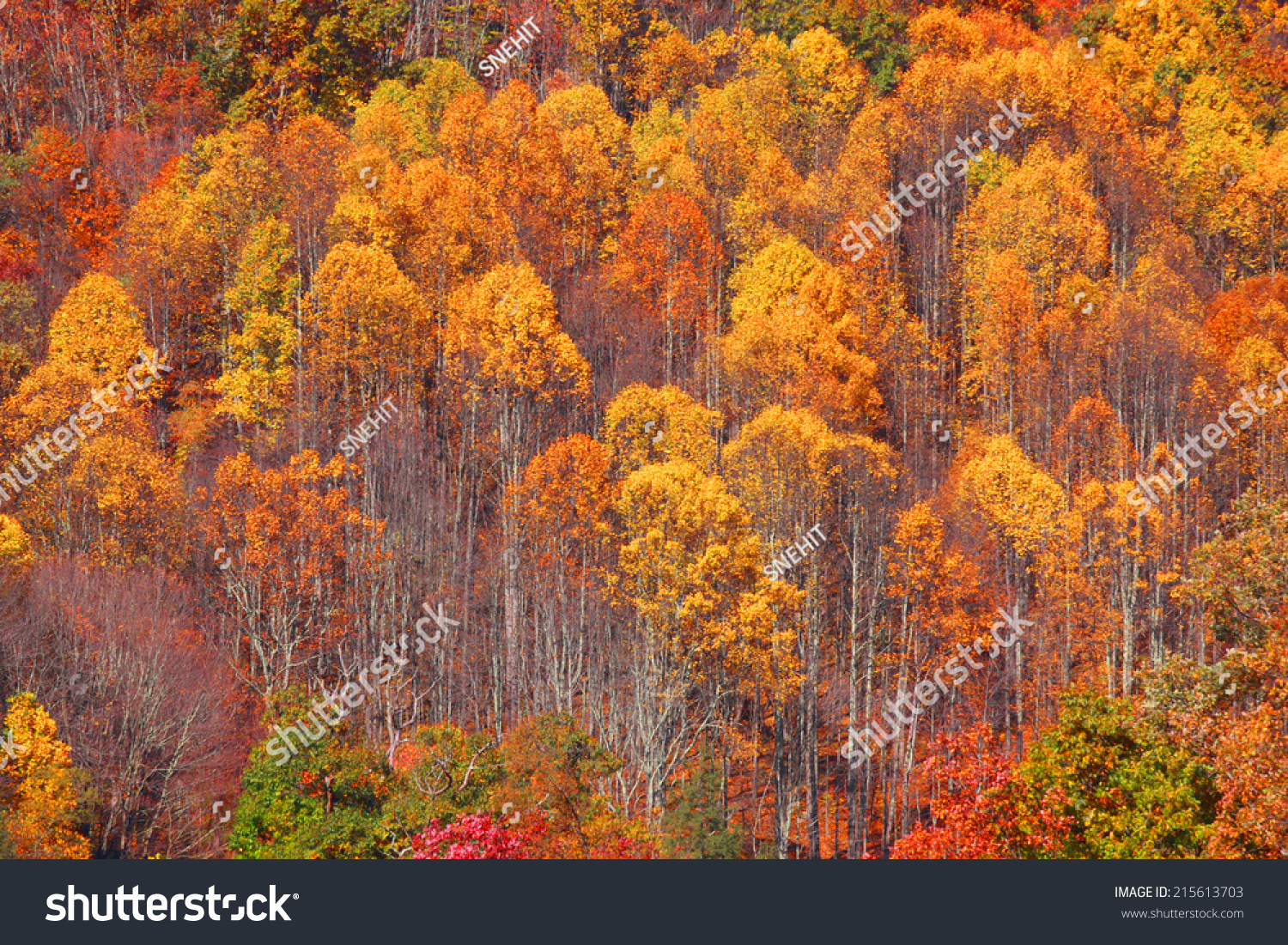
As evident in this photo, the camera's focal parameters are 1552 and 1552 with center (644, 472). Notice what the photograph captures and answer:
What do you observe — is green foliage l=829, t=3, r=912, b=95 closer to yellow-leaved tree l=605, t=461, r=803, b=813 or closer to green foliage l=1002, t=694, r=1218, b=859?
yellow-leaved tree l=605, t=461, r=803, b=813

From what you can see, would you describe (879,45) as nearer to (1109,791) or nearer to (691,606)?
(691,606)

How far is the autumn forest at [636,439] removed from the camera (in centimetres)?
4403

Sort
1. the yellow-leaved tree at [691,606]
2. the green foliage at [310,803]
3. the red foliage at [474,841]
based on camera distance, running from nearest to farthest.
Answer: the red foliage at [474,841], the green foliage at [310,803], the yellow-leaved tree at [691,606]

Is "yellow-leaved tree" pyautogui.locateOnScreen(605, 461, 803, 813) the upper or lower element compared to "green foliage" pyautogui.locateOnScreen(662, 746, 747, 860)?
upper

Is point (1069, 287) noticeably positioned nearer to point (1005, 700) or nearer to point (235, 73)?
point (1005, 700)

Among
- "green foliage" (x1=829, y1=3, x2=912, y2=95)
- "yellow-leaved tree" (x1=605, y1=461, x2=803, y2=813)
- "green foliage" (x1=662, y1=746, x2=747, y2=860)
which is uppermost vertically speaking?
"green foliage" (x1=829, y1=3, x2=912, y2=95)

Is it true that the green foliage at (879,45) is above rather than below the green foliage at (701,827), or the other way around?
above

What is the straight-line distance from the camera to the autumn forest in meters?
44.0

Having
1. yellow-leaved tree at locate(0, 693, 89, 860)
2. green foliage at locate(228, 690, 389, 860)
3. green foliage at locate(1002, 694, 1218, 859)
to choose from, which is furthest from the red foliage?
yellow-leaved tree at locate(0, 693, 89, 860)

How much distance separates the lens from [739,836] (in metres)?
45.8

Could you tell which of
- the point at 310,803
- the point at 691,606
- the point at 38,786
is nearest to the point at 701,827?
the point at 310,803

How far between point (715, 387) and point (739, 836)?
1255 inches

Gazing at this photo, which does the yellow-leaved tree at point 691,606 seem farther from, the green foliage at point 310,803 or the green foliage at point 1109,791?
the green foliage at point 1109,791

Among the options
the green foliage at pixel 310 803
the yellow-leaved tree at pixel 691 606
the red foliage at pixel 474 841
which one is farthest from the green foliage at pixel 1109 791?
the yellow-leaved tree at pixel 691 606
